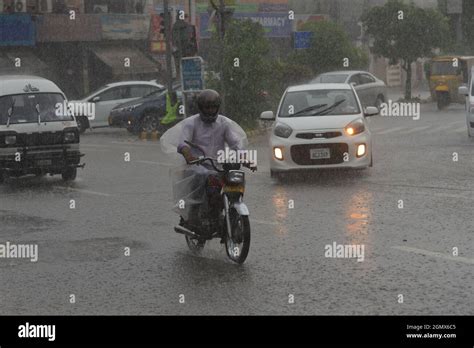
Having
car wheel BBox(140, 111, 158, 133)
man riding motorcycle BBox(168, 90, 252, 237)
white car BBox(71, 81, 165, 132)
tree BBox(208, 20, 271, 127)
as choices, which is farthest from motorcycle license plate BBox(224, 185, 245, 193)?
white car BBox(71, 81, 165, 132)

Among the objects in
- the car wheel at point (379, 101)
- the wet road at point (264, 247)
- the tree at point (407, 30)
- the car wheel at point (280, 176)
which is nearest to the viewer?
the wet road at point (264, 247)

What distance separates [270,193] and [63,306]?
25.3ft

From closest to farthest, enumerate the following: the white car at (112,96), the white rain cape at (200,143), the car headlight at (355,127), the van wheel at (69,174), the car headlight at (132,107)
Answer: the white rain cape at (200,143) → the car headlight at (355,127) → the van wheel at (69,174) → the car headlight at (132,107) → the white car at (112,96)

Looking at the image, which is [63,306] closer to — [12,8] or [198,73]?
[198,73]

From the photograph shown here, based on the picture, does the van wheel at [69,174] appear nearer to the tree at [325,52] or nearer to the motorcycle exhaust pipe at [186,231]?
the motorcycle exhaust pipe at [186,231]

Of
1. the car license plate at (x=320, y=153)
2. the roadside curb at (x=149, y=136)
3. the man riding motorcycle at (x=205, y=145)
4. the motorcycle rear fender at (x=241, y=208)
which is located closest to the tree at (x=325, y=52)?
the roadside curb at (x=149, y=136)

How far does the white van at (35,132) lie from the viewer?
58.8ft

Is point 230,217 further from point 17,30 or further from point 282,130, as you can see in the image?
point 17,30

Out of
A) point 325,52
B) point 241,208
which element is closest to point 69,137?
point 241,208

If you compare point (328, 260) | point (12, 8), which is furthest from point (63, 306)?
point (12, 8)

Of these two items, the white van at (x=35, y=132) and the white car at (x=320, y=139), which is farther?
the white van at (x=35, y=132)

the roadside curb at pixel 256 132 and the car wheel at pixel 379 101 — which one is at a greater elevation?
the car wheel at pixel 379 101

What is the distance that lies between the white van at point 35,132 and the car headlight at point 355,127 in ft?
16.5

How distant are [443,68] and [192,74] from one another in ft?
64.3
